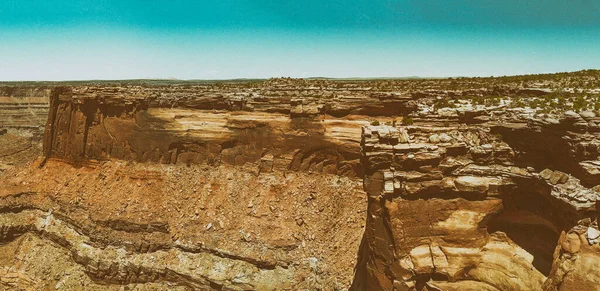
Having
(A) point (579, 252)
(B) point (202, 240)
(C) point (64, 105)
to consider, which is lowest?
(B) point (202, 240)

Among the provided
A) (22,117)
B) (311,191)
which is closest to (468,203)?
(311,191)

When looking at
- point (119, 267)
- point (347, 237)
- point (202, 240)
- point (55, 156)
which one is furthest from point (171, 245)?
point (55, 156)

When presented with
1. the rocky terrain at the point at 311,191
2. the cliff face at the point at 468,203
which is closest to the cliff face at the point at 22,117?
the rocky terrain at the point at 311,191

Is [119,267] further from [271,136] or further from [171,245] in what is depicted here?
[271,136]

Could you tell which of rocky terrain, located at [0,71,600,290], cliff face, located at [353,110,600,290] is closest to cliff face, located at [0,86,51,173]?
rocky terrain, located at [0,71,600,290]

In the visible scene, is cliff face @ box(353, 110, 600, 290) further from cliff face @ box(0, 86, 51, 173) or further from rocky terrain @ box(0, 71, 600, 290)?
cliff face @ box(0, 86, 51, 173)

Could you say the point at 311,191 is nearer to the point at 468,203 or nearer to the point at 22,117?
the point at 468,203

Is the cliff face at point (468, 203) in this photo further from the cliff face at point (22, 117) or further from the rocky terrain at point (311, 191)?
the cliff face at point (22, 117)

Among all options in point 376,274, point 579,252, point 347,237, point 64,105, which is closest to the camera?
point 579,252
